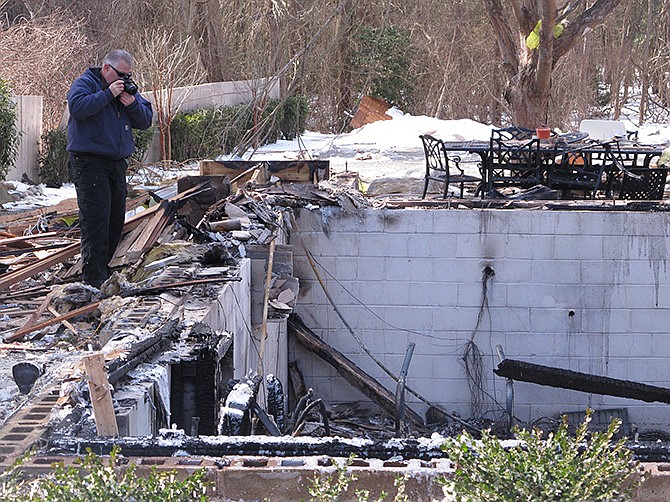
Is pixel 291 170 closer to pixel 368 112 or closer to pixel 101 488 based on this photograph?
pixel 101 488

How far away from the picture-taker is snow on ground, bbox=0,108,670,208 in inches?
558

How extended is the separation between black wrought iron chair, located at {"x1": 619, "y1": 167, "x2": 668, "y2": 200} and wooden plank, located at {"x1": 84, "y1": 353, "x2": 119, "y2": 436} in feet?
28.4

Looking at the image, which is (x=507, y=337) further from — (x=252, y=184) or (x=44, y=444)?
(x=44, y=444)

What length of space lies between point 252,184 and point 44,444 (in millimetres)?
7129

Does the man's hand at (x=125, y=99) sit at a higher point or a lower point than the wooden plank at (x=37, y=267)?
higher

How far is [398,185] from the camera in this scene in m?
12.4

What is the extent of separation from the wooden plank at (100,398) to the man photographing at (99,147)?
2949 millimetres

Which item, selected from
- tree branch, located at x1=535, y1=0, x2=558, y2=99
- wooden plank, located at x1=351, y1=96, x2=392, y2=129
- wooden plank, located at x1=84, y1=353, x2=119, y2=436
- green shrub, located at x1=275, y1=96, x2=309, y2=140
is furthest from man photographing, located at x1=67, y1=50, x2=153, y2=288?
wooden plank, located at x1=351, y1=96, x2=392, y2=129

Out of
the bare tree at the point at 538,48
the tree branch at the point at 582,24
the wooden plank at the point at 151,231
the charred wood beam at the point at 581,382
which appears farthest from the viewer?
the tree branch at the point at 582,24

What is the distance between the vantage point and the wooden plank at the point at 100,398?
9.61 ft

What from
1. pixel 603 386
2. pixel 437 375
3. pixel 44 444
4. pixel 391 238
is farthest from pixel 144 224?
pixel 603 386

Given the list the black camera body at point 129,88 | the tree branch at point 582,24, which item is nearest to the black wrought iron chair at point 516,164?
the black camera body at point 129,88

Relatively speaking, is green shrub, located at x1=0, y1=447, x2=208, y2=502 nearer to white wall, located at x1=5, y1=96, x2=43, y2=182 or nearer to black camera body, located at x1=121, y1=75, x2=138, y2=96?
black camera body, located at x1=121, y1=75, x2=138, y2=96

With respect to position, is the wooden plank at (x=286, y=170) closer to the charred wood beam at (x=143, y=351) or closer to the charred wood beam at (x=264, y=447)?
the charred wood beam at (x=143, y=351)
